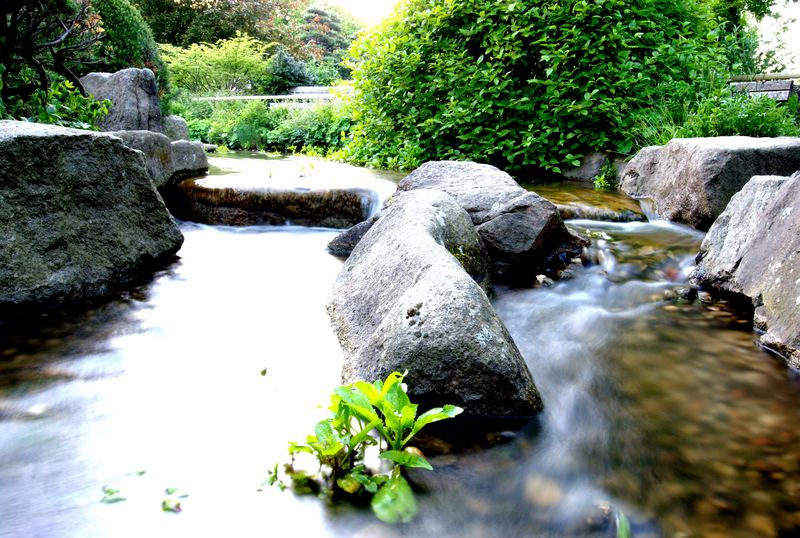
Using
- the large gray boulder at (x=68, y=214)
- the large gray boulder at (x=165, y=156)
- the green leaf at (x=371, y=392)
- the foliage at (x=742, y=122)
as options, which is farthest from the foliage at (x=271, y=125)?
the green leaf at (x=371, y=392)

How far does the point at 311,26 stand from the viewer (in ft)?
117

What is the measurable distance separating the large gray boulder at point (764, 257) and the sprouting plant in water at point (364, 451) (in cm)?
200

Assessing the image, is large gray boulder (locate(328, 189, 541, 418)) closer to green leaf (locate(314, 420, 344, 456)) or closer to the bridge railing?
green leaf (locate(314, 420, 344, 456))

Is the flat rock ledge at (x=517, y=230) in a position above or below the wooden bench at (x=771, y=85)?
below

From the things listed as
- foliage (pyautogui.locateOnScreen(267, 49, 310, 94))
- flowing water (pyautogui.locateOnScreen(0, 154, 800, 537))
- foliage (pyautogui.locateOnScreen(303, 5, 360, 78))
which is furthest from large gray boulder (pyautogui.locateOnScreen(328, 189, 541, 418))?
foliage (pyautogui.locateOnScreen(303, 5, 360, 78))

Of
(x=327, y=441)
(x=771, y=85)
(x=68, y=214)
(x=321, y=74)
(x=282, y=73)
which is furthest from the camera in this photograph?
(x=321, y=74)

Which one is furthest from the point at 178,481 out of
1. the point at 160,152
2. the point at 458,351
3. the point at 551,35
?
the point at 551,35

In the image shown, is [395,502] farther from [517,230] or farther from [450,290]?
[517,230]

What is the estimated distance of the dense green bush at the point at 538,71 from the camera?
6.86m

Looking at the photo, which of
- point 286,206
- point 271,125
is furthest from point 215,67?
point 286,206

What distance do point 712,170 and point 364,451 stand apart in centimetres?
412

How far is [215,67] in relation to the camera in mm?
20922

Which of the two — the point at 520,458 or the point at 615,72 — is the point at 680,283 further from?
the point at 615,72

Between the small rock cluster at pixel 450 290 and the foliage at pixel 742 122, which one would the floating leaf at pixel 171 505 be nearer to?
the small rock cluster at pixel 450 290
